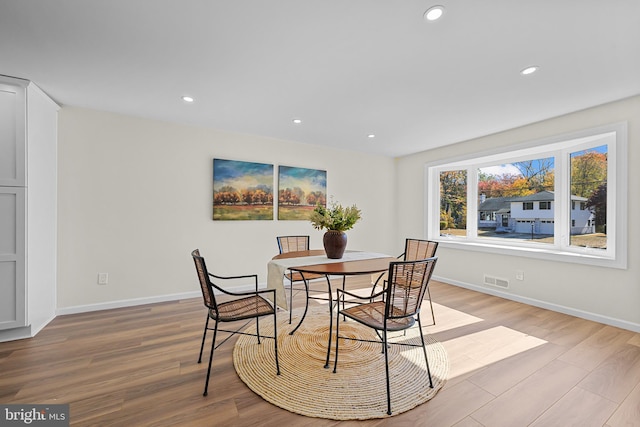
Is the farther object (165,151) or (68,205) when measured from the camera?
(165,151)

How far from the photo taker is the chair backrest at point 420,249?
9.92 feet

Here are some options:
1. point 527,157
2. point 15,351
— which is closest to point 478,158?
point 527,157

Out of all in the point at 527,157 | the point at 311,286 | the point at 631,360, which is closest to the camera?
the point at 631,360

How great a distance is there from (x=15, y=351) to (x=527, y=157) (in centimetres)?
608

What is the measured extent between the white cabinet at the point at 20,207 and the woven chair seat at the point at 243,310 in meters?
Result: 2.01

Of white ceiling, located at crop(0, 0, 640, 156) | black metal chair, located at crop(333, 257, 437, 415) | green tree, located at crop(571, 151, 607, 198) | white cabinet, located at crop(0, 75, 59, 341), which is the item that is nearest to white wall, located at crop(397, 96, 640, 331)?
white ceiling, located at crop(0, 0, 640, 156)

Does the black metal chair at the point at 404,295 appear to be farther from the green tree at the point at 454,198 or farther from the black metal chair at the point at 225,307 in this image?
the green tree at the point at 454,198

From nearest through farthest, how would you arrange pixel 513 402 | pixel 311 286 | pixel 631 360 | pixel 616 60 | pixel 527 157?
1. pixel 513 402
2. pixel 616 60
3. pixel 631 360
4. pixel 527 157
5. pixel 311 286

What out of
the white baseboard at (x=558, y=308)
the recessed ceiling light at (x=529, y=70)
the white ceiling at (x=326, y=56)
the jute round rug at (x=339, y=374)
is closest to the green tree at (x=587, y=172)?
the white ceiling at (x=326, y=56)

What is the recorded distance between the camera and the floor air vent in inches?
154

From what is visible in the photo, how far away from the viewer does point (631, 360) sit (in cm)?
225

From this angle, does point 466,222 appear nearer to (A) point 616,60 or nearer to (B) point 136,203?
(A) point 616,60

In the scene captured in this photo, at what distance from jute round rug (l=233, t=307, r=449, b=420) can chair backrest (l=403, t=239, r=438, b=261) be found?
2.72ft

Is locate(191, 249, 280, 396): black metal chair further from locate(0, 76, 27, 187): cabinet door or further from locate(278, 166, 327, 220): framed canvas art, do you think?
locate(278, 166, 327, 220): framed canvas art
